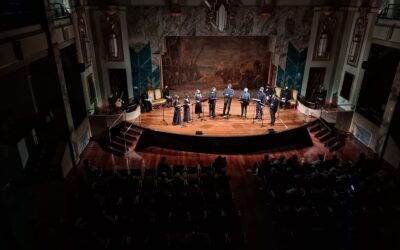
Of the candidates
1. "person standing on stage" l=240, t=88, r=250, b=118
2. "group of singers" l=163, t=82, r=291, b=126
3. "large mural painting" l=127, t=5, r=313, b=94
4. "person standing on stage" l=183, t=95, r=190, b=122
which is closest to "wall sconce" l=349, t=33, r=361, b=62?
"large mural painting" l=127, t=5, r=313, b=94

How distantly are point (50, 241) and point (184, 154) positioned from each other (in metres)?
6.33

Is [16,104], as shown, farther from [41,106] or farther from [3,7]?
[3,7]

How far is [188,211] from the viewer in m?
8.02

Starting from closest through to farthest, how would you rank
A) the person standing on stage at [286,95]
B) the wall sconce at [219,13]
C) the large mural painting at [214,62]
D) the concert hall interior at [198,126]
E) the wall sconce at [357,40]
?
the concert hall interior at [198,126] < the wall sconce at [357,40] < the wall sconce at [219,13] < the person standing on stage at [286,95] < the large mural painting at [214,62]

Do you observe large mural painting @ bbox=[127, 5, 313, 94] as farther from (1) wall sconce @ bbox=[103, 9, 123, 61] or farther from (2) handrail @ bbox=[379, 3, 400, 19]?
(2) handrail @ bbox=[379, 3, 400, 19]

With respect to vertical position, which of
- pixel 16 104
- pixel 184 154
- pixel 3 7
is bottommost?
pixel 184 154

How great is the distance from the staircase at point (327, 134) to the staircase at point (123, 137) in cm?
826

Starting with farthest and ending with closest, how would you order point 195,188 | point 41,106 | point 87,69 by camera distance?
point 87,69, point 41,106, point 195,188

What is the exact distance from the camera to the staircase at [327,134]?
1335 cm

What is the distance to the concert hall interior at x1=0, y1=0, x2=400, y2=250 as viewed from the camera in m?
7.76

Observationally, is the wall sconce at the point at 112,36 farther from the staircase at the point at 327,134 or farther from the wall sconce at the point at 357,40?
the wall sconce at the point at 357,40

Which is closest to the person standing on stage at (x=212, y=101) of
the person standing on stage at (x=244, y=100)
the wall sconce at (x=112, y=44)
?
the person standing on stage at (x=244, y=100)

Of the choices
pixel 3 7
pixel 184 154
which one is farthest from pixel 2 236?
pixel 184 154

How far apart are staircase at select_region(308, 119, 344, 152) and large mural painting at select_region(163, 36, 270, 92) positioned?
209 inches
